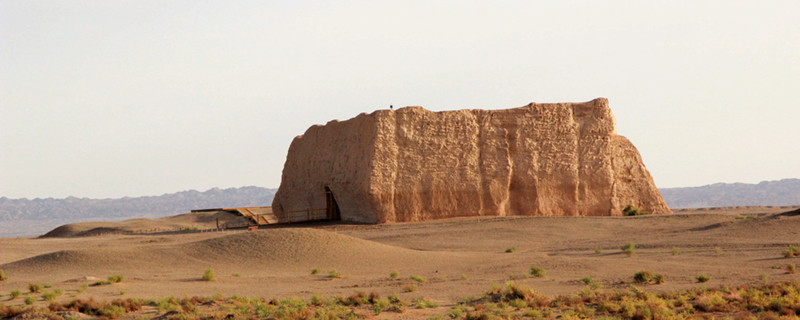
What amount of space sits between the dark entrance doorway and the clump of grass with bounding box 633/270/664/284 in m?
22.3

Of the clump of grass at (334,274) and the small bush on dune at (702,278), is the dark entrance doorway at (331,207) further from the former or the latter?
the small bush on dune at (702,278)

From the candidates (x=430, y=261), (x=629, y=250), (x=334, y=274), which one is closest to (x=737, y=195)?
(x=629, y=250)

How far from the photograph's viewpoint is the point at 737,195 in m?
152

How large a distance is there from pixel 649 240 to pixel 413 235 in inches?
321

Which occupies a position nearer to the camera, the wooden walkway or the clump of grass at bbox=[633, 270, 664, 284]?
the clump of grass at bbox=[633, 270, 664, 284]

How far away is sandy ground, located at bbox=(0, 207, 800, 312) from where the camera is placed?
14.9 metres

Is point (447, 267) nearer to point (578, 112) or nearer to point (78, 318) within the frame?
point (78, 318)

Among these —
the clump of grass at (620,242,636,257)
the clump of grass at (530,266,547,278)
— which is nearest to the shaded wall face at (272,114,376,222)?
the clump of grass at (620,242,636,257)

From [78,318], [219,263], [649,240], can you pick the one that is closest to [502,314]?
[78,318]

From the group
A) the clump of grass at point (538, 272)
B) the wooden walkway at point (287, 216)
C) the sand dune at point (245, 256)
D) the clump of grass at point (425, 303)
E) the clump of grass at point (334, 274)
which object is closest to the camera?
the clump of grass at point (425, 303)

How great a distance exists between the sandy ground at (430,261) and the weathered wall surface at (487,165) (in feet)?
15.5

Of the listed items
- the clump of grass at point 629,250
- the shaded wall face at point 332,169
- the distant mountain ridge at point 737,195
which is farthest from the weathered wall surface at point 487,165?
the distant mountain ridge at point 737,195

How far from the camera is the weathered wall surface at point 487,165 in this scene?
1242 inches

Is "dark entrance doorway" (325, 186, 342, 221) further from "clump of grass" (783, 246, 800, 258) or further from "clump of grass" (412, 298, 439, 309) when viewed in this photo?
"clump of grass" (412, 298, 439, 309)
